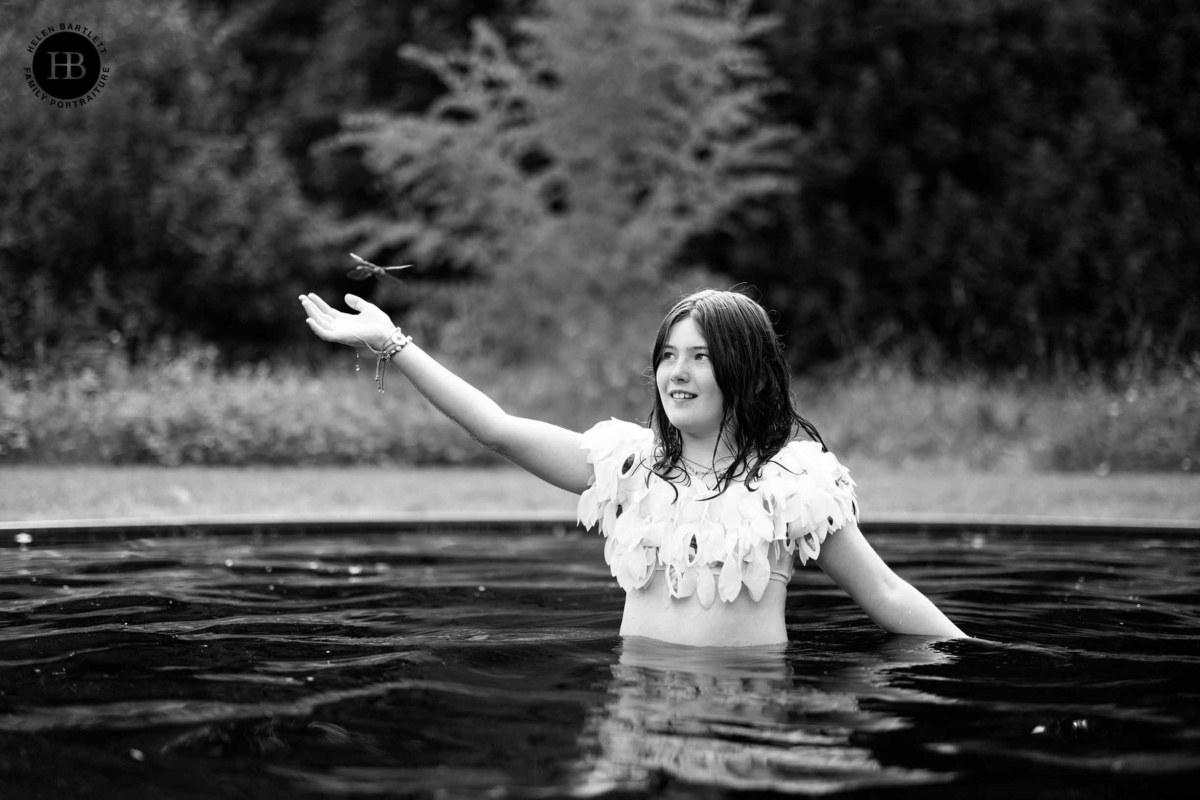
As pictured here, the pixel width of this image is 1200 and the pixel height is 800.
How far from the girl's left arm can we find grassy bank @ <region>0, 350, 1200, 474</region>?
6.04 m

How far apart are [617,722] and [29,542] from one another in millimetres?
3711

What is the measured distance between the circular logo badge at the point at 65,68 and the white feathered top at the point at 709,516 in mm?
7988

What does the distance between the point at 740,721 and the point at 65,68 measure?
30.2 ft

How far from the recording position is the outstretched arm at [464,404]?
3010 mm

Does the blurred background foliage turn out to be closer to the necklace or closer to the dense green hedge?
the dense green hedge

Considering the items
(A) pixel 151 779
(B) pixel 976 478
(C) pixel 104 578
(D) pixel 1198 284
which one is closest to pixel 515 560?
(C) pixel 104 578

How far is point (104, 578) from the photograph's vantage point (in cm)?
461

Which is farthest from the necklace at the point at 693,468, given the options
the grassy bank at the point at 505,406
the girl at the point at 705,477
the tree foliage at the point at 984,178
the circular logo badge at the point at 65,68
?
the tree foliage at the point at 984,178

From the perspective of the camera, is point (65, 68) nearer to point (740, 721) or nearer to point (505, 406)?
point (505, 406)

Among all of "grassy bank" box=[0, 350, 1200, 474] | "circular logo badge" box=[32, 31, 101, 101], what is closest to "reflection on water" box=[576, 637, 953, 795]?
"grassy bank" box=[0, 350, 1200, 474]

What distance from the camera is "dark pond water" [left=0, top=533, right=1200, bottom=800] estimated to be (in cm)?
229

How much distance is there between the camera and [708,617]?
10.3 feet

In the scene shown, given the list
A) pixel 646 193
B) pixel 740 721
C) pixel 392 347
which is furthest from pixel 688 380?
pixel 646 193

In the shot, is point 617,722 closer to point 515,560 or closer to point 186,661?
point 186,661
